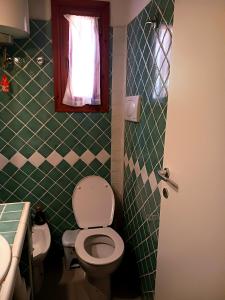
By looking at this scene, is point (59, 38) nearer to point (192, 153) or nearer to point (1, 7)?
point (1, 7)

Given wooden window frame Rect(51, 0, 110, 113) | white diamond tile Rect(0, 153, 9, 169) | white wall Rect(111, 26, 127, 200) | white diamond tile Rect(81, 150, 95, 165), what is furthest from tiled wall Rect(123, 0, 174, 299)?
white diamond tile Rect(0, 153, 9, 169)

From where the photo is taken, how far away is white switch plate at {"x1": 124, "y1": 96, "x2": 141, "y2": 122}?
64.3 inches

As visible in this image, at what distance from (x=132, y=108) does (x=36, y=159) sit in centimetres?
93

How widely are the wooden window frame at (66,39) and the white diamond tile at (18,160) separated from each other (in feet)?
1.66

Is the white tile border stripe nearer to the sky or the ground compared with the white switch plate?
nearer to the ground

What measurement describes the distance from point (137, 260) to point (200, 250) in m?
1.05

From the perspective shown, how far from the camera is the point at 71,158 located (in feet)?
6.61

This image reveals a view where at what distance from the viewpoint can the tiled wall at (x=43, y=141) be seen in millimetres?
1791

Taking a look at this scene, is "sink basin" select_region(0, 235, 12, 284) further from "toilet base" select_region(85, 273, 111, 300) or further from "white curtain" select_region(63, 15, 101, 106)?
"white curtain" select_region(63, 15, 101, 106)

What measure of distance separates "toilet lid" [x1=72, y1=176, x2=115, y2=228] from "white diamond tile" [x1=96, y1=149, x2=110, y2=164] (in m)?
0.17

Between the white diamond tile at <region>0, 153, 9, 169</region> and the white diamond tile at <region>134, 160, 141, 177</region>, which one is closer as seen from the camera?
the white diamond tile at <region>134, 160, 141, 177</region>

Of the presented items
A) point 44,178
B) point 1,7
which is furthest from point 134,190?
point 1,7

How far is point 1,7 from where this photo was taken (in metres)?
1.37

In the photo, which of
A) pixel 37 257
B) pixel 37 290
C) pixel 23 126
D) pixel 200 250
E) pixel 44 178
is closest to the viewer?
pixel 200 250
